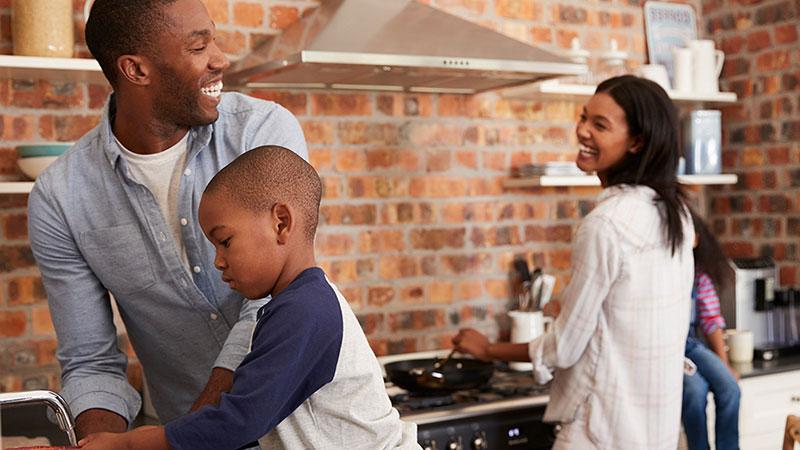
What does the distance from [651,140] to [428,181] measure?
1137mm

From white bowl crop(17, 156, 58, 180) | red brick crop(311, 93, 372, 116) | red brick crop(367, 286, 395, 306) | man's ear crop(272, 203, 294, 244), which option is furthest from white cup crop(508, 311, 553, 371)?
man's ear crop(272, 203, 294, 244)

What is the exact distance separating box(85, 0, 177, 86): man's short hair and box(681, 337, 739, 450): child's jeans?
2087mm

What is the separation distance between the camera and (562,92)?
350 centimetres

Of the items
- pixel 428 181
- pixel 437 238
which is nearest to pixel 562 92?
pixel 428 181

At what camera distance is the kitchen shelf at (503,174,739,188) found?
3500 mm

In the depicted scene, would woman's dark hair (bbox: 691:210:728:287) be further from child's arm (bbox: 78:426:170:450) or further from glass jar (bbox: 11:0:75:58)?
child's arm (bbox: 78:426:170:450)

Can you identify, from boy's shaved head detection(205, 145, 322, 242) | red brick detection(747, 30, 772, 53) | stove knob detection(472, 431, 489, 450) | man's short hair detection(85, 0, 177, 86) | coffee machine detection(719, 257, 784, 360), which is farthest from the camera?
red brick detection(747, 30, 772, 53)

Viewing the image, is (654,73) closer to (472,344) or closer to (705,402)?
(705,402)

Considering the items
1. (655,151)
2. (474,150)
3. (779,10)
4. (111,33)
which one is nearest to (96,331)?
(111,33)

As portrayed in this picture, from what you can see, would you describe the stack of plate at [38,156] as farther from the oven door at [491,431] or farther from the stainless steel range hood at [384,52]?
the oven door at [491,431]

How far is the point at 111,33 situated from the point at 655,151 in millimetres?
1422

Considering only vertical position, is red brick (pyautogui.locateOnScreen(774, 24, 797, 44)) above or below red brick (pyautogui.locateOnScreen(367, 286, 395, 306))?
above

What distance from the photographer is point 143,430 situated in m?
1.33

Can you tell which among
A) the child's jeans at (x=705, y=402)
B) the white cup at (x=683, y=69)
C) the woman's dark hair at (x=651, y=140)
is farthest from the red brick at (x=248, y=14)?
the child's jeans at (x=705, y=402)
